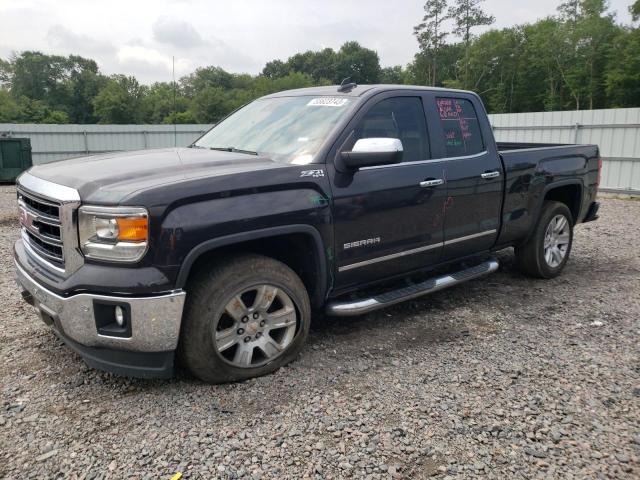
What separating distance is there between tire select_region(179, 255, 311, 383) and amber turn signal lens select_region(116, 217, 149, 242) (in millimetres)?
458

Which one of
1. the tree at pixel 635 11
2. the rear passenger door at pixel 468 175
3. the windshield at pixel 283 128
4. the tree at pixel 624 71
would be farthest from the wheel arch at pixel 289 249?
the tree at pixel 635 11

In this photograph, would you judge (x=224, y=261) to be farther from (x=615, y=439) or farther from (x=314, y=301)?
(x=615, y=439)

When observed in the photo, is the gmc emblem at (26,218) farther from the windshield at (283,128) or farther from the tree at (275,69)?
the tree at (275,69)

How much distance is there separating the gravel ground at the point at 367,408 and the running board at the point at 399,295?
0.34 metres

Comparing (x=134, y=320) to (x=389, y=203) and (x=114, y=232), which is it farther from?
(x=389, y=203)

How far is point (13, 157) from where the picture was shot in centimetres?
1652

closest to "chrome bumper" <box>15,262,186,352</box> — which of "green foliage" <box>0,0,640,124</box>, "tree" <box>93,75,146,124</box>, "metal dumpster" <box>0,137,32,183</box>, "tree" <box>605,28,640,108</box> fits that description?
"metal dumpster" <box>0,137,32,183</box>

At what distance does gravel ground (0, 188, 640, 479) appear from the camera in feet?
8.25

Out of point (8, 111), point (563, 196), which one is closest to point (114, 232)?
point (563, 196)

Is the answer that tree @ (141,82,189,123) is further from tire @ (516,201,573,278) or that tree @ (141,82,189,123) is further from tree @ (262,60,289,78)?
tire @ (516,201,573,278)

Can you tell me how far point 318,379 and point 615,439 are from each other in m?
1.68

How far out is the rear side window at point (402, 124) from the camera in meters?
3.81

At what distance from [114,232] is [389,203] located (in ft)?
Answer: 6.18

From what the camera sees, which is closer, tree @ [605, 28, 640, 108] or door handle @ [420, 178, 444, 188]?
door handle @ [420, 178, 444, 188]
